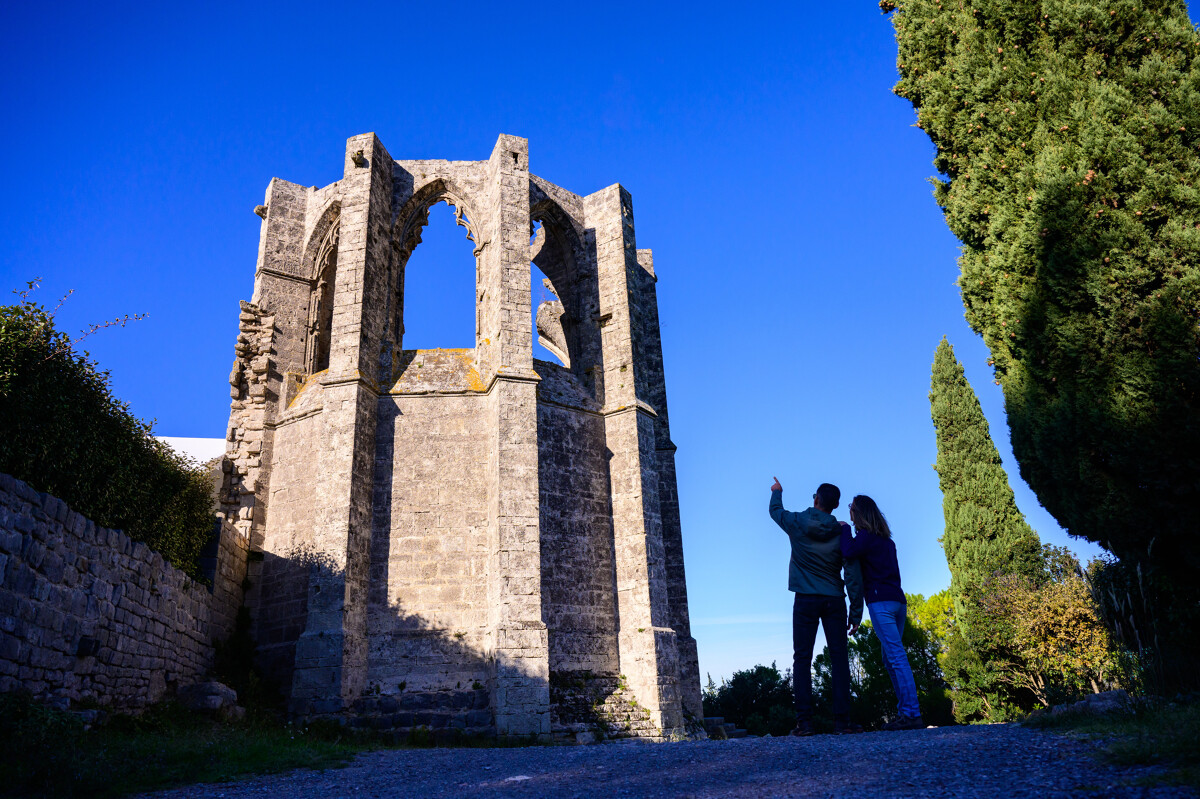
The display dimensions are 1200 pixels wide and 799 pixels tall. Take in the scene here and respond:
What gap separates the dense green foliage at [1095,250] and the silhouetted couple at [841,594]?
2551 mm

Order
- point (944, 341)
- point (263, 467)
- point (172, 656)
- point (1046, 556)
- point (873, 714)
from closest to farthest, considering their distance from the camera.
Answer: point (172, 656), point (263, 467), point (1046, 556), point (944, 341), point (873, 714)

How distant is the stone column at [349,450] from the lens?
9.70 m

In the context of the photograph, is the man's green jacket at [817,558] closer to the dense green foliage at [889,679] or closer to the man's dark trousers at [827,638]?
the man's dark trousers at [827,638]

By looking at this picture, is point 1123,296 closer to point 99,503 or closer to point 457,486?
point 457,486

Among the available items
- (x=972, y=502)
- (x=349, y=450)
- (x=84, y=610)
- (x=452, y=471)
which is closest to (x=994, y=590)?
(x=972, y=502)

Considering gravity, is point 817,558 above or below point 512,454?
below

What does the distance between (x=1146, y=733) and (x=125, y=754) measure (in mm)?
6406

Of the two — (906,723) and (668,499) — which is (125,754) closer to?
(906,723)

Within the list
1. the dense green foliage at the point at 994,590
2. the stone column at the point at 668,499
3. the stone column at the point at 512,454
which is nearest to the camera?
the stone column at the point at 512,454

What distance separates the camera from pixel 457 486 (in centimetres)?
1141

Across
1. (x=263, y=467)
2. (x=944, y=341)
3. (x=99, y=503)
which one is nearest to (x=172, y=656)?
(x=99, y=503)

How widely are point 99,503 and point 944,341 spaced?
1838cm

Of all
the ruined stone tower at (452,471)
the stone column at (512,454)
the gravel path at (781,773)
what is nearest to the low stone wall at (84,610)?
the ruined stone tower at (452,471)

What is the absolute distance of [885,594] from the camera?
5707 mm
